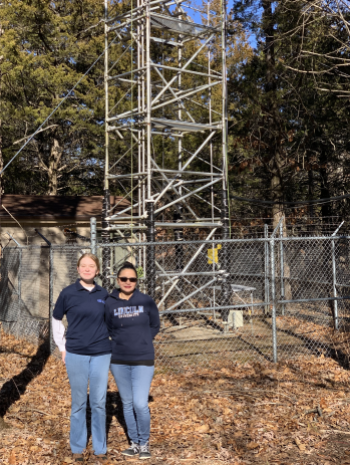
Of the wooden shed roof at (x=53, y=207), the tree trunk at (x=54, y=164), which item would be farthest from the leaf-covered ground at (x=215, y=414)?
the tree trunk at (x=54, y=164)

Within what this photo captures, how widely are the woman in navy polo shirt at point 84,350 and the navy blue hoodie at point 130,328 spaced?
3.1 inches

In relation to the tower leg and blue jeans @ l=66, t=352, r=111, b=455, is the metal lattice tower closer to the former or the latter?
the tower leg

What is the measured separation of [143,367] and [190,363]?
3984mm

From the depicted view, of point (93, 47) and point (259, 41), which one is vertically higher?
point (93, 47)

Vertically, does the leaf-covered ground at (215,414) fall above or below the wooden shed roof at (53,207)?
below

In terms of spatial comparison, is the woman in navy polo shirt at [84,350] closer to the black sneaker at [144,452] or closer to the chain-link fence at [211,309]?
the black sneaker at [144,452]

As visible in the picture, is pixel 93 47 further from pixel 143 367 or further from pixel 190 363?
pixel 143 367

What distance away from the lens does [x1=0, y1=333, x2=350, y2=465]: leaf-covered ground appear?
526cm

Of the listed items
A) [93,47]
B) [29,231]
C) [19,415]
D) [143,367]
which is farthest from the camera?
[93,47]

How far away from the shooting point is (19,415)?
6344 millimetres

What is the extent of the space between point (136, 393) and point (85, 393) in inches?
18.6

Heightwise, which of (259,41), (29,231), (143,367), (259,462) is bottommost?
(259,462)

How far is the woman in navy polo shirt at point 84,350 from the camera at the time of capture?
4.89m

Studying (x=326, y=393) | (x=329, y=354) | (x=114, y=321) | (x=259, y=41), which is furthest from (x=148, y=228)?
(x=259, y=41)
